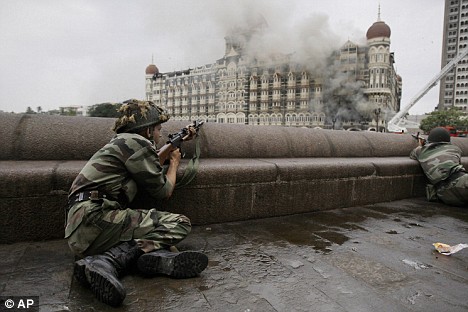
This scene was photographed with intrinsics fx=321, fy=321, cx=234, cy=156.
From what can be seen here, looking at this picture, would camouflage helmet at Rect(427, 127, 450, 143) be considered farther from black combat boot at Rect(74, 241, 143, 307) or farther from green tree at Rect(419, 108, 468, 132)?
green tree at Rect(419, 108, 468, 132)

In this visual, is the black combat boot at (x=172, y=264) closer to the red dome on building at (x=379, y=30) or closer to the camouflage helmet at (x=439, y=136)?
the camouflage helmet at (x=439, y=136)

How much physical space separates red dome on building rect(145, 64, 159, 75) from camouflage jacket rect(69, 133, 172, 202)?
87.8 m

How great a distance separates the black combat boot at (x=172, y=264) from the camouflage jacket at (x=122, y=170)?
462mm

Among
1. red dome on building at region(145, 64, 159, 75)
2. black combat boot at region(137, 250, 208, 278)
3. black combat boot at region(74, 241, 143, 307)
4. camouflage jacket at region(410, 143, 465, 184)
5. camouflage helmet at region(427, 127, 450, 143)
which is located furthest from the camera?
red dome on building at region(145, 64, 159, 75)

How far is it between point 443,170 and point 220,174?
3.11 m

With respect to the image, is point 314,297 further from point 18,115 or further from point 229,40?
point 229,40

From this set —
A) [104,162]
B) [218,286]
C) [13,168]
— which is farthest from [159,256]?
[13,168]

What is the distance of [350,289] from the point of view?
1.79 m

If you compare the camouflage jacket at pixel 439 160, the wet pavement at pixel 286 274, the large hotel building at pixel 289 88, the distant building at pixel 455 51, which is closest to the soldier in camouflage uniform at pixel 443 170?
the camouflage jacket at pixel 439 160

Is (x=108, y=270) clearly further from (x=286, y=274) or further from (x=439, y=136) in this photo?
(x=439, y=136)

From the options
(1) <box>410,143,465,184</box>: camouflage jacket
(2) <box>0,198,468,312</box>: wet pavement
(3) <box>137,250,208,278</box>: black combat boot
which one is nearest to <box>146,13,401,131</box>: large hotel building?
(1) <box>410,143,465,184</box>: camouflage jacket

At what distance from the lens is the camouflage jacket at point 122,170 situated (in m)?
1.93

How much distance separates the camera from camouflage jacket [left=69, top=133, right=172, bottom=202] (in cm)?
193

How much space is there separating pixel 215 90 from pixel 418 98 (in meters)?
43.7
